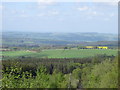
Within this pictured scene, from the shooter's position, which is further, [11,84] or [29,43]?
[29,43]

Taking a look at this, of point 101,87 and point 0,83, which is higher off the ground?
point 0,83

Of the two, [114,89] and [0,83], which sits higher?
[0,83]

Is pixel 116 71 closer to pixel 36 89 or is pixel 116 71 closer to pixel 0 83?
pixel 36 89

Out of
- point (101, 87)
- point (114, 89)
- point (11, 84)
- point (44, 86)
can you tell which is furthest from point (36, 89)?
point (114, 89)

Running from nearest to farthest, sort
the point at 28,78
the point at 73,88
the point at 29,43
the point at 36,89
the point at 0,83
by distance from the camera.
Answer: the point at 0,83 < the point at 36,89 < the point at 28,78 < the point at 73,88 < the point at 29,43

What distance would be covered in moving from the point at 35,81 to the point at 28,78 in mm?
171

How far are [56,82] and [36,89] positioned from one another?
0.70 m

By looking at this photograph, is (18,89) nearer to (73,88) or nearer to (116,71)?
(73,88)

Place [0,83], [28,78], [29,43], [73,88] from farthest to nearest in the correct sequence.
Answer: [29,43]
[73,88]
[28,78]
[0,83]

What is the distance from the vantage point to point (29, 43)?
49.1 m

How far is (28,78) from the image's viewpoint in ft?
15.3

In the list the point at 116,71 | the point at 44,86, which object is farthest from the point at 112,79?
the point at 44,86

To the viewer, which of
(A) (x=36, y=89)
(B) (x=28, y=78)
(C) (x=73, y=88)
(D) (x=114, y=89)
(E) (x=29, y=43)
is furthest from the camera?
(E) (x=29, y=43)

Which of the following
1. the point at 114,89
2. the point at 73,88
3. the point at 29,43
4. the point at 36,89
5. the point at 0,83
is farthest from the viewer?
the point at 29,43
